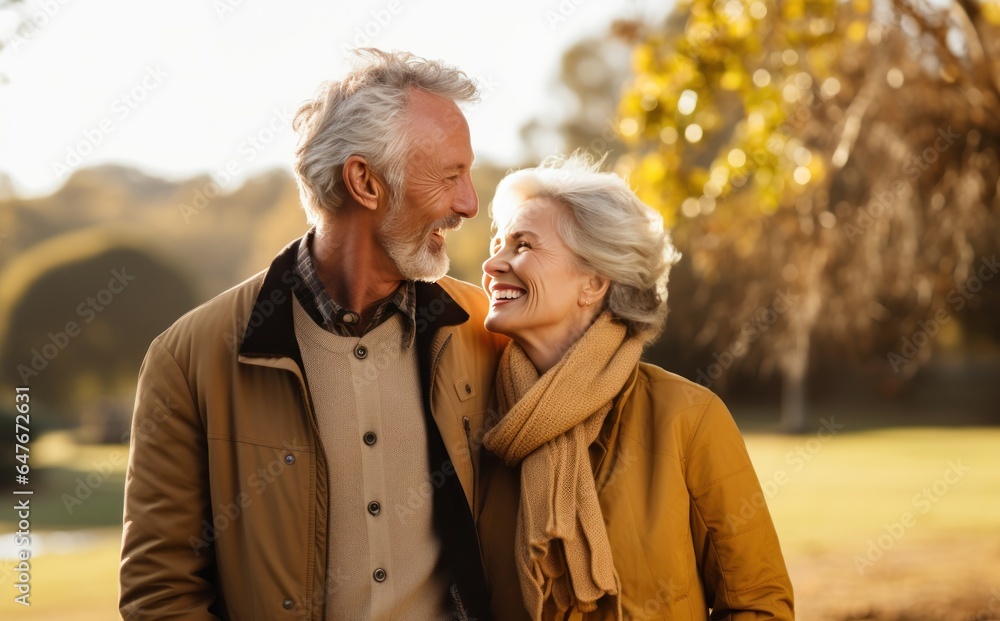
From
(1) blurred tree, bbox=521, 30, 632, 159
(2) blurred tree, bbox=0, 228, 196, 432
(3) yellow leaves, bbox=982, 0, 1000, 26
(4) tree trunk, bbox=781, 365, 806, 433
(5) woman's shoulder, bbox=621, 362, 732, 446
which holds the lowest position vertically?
(4) tree trunk, bbox=781, 365, 806, 433

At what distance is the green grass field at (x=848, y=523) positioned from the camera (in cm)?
719

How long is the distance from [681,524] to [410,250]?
964 millimetres

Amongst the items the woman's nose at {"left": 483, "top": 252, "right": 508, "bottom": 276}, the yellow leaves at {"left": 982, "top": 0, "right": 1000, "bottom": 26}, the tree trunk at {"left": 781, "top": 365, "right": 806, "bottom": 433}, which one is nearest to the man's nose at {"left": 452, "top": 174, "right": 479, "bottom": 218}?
the woman's nose at {"left": 483, "top": 252, "right": 508, "bottom": 276}

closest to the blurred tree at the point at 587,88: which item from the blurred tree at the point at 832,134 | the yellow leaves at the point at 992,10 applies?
the blurred tree at the point at 832,134

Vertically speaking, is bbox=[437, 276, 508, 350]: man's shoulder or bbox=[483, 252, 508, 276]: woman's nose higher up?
bbox=[483, 252, 508, 276]: woman's nose

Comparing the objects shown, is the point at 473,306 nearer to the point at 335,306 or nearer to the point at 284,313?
the point at 335,306

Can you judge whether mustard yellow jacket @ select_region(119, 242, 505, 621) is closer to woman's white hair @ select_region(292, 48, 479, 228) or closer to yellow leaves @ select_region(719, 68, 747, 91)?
woman's white hair @ select_region(292, 48, 479, 228)

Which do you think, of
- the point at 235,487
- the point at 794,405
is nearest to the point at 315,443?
the point at 235,487

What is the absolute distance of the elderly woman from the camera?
Result: 241 cm

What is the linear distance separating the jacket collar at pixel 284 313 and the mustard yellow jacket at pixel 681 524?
1.70ft

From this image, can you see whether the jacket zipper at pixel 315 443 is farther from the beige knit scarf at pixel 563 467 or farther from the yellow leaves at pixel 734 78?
the yellow leaves at pixel 734 78

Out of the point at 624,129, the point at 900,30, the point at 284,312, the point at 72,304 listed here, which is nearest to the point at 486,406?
the point at 284,312

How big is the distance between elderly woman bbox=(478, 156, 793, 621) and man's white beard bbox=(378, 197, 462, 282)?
0.71 feet

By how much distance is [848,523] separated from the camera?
A: 10414 millimetres
